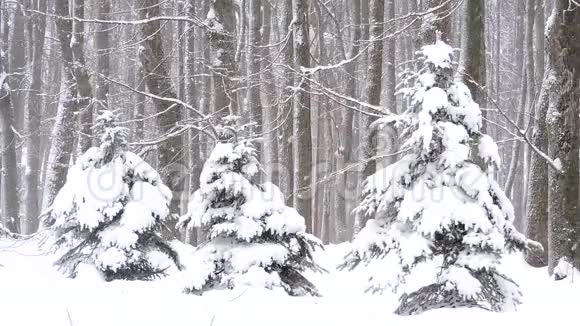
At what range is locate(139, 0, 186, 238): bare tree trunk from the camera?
11.2 m

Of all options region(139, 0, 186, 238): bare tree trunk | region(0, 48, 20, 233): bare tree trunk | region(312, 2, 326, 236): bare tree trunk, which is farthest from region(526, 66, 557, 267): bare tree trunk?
region(0, 48, 20, 233): bare tree trunk

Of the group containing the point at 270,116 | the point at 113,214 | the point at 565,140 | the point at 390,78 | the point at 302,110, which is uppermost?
the point at 390,78

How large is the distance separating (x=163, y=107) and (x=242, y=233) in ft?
17.9

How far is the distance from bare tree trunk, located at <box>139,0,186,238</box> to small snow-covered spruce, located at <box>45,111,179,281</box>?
107 inches

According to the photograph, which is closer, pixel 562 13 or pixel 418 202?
pixel 418 202

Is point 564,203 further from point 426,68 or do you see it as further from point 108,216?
point 108,216

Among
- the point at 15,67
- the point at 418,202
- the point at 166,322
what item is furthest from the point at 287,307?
the point at 15,67

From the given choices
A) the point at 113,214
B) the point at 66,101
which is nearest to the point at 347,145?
the point at 66,101

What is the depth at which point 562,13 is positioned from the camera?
8469 mm

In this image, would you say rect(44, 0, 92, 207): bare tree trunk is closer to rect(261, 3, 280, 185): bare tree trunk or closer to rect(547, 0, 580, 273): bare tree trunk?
rect(261, 3, 280, 185): bare tree trunk

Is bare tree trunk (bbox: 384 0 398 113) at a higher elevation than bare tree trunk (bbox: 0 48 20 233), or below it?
higher

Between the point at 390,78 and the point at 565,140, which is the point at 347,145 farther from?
the point at 565,140

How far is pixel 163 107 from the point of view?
1137 cm

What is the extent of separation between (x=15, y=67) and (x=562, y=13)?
55.6 feet
